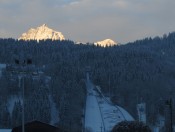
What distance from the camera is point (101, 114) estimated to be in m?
171

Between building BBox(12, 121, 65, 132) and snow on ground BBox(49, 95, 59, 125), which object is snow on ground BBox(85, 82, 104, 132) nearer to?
snow on ground BBox(49, 95, 59, 125)

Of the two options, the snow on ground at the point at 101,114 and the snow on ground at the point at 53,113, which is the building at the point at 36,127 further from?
the snow on ground at the point at 53,113

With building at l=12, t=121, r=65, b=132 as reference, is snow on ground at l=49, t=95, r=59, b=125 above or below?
below

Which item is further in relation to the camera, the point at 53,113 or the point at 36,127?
the point at 53,113

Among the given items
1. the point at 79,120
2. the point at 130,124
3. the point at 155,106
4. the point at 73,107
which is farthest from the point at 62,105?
the point at 130,124

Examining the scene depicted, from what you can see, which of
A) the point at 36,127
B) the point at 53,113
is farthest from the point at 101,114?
the point at 36,127

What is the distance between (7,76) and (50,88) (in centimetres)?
1414

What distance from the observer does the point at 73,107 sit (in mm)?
168250

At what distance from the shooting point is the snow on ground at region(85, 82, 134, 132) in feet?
509

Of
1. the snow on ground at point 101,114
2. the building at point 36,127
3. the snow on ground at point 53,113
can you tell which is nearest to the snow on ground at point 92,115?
the snow on ground at point 101,114

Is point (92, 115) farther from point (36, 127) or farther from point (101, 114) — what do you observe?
point (36, 127)

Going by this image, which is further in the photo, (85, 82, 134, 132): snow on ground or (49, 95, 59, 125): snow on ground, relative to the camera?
(49, 95, 59, 125): snow on ground

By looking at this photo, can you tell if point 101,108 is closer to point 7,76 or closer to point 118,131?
point 7,76

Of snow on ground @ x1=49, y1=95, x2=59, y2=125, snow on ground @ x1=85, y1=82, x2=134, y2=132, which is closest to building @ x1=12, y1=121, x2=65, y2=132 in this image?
snow on ground @ x1=85, y1=82, x2=134, y2=132
